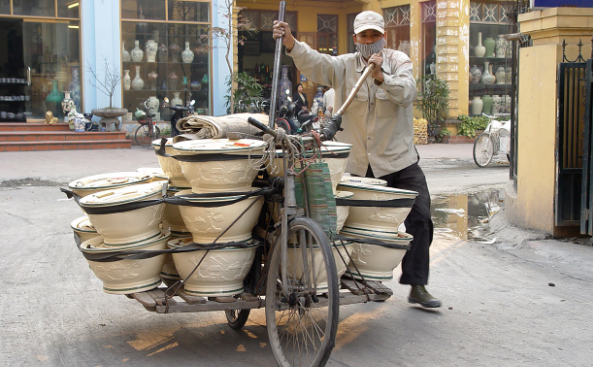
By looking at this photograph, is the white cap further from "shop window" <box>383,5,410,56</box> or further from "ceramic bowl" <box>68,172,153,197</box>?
"shop window" <box>383,5,410,56</box>

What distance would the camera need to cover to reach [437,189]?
10305 millimetres

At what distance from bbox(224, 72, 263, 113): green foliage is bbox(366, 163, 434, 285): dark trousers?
1440cm

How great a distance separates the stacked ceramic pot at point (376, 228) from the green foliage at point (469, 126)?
56.3 ft

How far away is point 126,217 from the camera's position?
3422 mm

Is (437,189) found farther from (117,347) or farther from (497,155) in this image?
(117,347)

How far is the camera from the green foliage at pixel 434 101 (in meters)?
19.8

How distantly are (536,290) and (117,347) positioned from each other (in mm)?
3075

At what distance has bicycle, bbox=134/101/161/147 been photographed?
670 inches

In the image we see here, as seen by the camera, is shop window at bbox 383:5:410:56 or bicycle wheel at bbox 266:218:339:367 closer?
bicycle wheel at bbox 266:218:339:367

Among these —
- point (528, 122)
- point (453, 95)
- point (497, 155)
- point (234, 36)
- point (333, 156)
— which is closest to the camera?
point (333, 156)

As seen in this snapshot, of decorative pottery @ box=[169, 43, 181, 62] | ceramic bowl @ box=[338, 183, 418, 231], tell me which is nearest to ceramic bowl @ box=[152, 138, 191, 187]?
ceramic bowl @ box=[338, 183, 418, 231]

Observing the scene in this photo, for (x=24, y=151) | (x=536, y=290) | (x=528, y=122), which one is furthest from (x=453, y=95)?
(x=536, y=290)

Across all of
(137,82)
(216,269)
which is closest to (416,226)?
(216,269)

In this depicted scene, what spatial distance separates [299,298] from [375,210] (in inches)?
29.0
